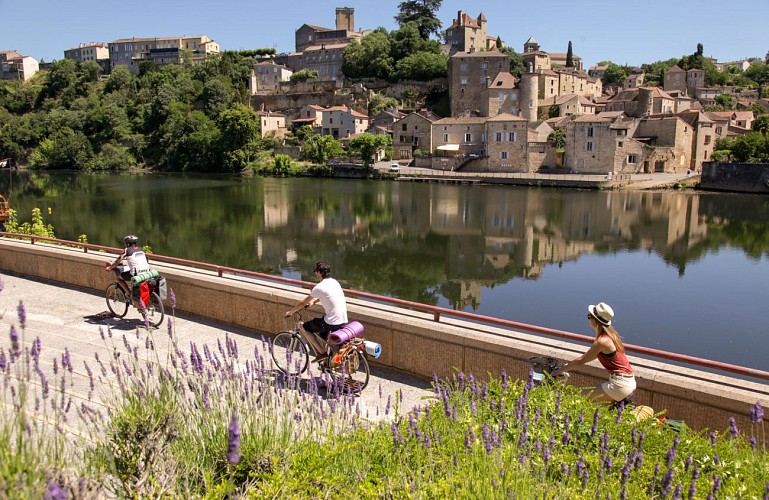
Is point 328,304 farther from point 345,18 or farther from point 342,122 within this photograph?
point 345,18

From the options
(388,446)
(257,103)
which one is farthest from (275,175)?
(388,446)

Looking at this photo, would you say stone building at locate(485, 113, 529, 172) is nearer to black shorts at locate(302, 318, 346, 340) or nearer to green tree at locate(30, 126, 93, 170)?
green tree at locate(30, 126, 93, 170)

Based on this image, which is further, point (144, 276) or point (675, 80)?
point (675, 80)

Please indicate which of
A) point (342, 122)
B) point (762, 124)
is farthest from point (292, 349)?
point (342, 122)

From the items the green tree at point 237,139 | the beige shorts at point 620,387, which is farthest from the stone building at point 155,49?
the beige shorts at point 620,387

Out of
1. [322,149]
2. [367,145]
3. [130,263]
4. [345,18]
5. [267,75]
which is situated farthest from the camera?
[345,18]

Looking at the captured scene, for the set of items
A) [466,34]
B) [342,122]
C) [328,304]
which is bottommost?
[328,304]

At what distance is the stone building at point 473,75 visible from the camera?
8275cm

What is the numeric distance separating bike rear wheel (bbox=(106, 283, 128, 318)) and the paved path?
13 cm

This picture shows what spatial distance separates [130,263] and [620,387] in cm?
688

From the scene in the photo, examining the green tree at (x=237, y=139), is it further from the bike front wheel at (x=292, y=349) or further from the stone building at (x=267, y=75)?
the bike front wheel at (x=292, y=349)

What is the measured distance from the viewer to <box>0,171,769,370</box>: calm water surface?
19484mm

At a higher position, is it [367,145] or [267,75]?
[267,75]

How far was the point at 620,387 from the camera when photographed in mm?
5266
